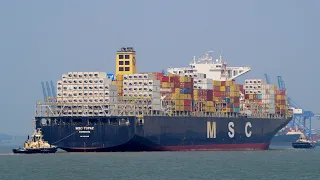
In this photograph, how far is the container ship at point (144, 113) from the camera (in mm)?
102250

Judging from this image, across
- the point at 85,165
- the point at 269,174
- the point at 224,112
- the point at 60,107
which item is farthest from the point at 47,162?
the point at 224,112

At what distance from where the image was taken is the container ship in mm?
102250

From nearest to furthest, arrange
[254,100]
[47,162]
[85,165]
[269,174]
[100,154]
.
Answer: [269,174], [85,165], [47,162], [100,154], [254,100]

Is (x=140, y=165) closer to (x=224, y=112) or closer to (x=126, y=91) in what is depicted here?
(x=126, y=91)

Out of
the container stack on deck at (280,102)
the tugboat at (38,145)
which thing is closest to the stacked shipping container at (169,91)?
the container stack on deck at (280,102)

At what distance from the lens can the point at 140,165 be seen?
278 ft

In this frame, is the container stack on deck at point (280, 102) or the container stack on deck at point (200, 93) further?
the container stack on deck at point (280, 102)

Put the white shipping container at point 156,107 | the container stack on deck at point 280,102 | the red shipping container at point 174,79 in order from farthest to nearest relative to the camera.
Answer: the container stack on deck at point 280,102 → the red shipping container at point 174,79 → the white shipping container at point 156,107

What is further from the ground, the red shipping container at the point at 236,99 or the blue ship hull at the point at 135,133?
the red shipping container at the point at 236,99

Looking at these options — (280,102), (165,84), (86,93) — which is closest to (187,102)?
(165,84)

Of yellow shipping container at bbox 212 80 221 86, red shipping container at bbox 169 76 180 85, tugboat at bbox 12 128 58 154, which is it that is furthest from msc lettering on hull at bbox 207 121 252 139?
tugboat at bbox 12 128 58 154

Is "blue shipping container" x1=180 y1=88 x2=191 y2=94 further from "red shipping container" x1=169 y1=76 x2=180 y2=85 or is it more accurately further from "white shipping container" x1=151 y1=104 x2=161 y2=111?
"white shipping container" x1=151 y1=104 x2=161 y2=111

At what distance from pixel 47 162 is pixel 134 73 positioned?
953 inches

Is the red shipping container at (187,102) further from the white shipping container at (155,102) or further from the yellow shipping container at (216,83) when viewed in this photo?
the yellow shipping container at (216,83)
